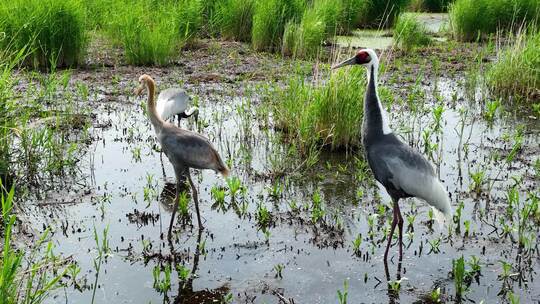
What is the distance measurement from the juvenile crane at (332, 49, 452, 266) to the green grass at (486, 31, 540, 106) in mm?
5010

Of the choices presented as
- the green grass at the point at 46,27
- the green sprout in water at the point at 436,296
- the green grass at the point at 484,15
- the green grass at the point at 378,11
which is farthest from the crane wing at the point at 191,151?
the green grass at the point at 378,11

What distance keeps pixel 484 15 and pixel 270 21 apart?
4.67 m

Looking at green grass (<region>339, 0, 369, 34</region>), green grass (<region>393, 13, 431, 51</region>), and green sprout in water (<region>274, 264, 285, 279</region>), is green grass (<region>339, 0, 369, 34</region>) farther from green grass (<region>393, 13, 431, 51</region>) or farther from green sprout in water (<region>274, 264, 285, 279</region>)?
green sprout in water (<region>274, 264, 285, 279</region>)

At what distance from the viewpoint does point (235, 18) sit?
13898 millimetres

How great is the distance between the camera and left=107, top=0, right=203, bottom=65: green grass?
37.5 ft

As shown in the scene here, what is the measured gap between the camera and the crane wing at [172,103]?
8281 millimetres

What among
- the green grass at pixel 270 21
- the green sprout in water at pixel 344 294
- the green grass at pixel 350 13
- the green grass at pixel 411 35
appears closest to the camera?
the green sprout in water at pixel 344 294

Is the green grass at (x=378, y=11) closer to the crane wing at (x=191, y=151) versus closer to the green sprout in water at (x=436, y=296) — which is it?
the crane wing at (x=191, y=151)

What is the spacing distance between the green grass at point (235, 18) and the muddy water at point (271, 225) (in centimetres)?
501

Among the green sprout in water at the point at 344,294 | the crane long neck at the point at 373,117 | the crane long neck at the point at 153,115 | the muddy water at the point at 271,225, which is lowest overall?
the muddy water at the point at 271,225

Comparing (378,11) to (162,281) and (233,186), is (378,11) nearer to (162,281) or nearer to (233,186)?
(233,186)

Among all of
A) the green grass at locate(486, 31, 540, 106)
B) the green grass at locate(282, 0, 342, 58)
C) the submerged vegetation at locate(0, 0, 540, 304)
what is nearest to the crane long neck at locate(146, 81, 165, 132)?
the submerged vegetation at locate(0, 0, 540, 304)

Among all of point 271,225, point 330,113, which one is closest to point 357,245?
point 271,225

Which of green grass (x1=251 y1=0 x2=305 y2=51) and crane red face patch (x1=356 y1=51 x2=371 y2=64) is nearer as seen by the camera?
crane red face patch (x1=356 y1=51 x2=371 y2=64)
